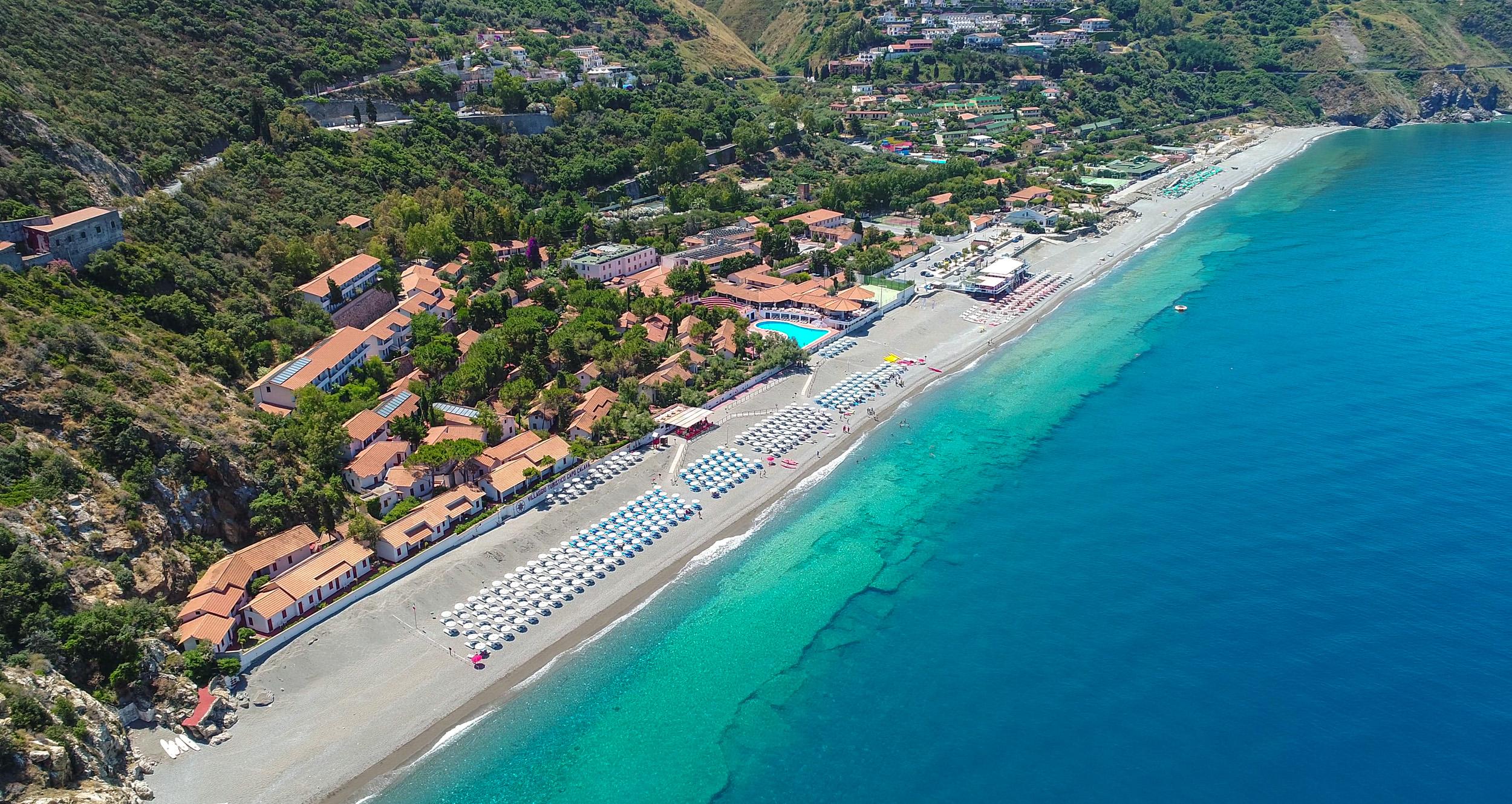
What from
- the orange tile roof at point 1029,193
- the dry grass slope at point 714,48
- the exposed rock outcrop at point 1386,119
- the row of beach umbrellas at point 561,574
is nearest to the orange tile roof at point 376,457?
the row of beach umbrellas at point 561,574

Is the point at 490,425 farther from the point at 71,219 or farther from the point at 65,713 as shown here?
the point at 65,713

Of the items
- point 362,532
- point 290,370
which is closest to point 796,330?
point 290,370

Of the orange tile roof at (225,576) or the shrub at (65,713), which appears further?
the orange tile roof at (225,576)

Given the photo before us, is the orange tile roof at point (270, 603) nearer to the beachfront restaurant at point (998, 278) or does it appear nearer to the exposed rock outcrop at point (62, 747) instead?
the exposed rock outcrop at point (62, 747)

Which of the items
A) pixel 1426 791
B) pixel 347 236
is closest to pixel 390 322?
pixel 347 236

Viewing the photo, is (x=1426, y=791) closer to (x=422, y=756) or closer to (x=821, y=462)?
(x=821, y=462)
